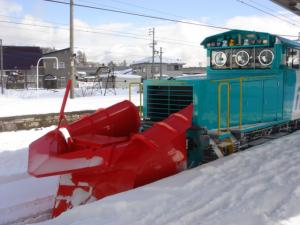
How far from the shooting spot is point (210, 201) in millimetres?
4566

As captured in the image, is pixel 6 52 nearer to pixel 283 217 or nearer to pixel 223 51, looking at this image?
pixel 223 51

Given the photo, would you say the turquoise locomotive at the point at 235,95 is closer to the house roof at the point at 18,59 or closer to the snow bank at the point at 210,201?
the snow bank at the point at 210,201

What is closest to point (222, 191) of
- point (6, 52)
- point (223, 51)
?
point (223, 51)

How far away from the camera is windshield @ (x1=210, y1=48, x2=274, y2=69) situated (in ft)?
25.7

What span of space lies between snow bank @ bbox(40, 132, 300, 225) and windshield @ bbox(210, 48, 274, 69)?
2.64 m

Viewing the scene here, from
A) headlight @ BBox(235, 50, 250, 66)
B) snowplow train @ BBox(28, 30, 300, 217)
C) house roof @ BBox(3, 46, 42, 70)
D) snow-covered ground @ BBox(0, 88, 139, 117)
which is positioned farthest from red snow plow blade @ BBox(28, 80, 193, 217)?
house roof @ BBox(3, 46, 42, 70)

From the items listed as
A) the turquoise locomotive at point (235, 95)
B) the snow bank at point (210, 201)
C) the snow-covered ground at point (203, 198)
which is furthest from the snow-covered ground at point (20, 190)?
the turquoise locomotive at point (235, 95)

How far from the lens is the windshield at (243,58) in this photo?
783 cm

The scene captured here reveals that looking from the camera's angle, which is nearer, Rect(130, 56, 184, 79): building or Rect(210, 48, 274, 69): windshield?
Rect(210, 48, 274, 69): windshield

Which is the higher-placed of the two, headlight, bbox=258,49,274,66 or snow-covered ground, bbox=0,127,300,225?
headlight, bbox=258,49,274,66

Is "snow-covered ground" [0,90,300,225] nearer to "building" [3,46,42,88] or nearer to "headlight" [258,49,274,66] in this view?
"headlight" [258,49,274,66]

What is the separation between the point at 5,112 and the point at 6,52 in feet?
131

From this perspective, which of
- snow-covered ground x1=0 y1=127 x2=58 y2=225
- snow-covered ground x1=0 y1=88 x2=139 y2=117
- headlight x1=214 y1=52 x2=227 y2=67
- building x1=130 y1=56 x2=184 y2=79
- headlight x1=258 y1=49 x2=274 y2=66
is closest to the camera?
snow-covered ground x1=0 y1=127 x2=58 y2=225

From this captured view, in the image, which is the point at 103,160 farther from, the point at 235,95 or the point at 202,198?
the point at 235,95
